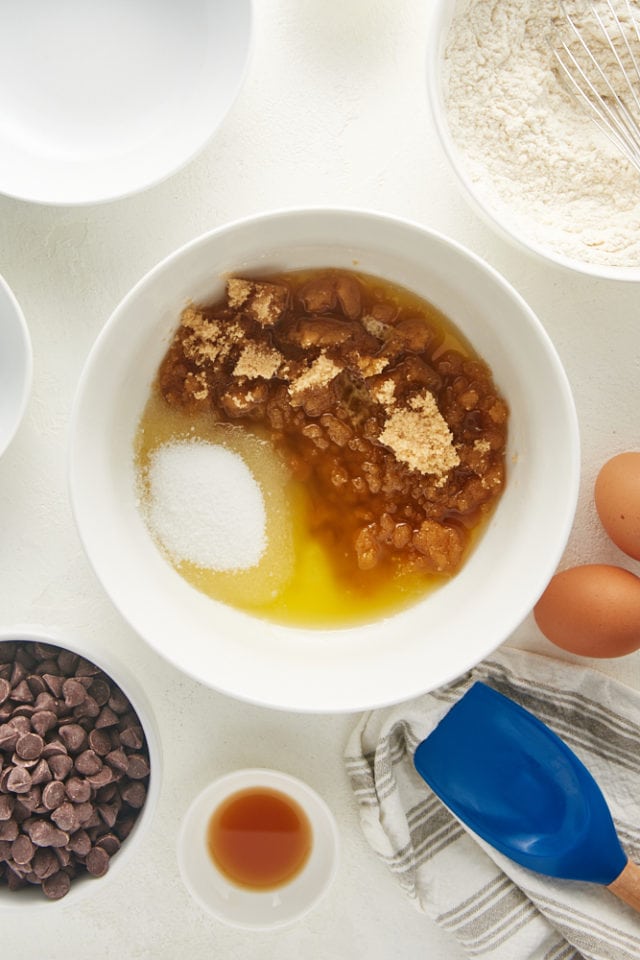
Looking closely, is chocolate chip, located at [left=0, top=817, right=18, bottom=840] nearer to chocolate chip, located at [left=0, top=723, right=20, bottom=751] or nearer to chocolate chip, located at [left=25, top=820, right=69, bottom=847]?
chocolate chip, located at [left=25, top=820, right=69, bottom=847]

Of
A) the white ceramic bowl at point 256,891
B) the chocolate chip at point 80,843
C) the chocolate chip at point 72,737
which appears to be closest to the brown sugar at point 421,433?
the white ceramic bowl at point 256,891

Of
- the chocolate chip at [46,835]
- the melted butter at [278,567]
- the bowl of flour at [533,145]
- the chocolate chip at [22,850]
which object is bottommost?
the chocolate chip at [22,850]

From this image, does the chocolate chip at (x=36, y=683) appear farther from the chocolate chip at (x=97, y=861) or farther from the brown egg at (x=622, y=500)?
the brown egg at (x=622, y=500)

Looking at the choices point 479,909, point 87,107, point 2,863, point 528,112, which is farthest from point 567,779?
point 87,107

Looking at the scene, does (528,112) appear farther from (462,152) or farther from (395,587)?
(395,587)

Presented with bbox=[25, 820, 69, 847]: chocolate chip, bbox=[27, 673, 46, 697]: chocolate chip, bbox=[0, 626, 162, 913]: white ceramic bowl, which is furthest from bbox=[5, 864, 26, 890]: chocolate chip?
bbox=[27, 673, 46, 697]: chocolate chip

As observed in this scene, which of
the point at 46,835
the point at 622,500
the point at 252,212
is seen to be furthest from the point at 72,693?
the point at 622,500
